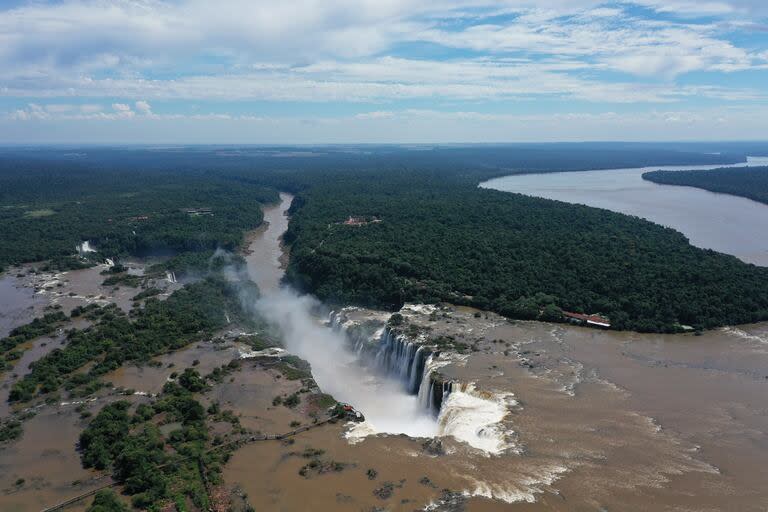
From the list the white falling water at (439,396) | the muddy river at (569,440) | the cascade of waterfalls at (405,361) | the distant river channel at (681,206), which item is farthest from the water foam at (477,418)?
the distant river channel at (681,206)

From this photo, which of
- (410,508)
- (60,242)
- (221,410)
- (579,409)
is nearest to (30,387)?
(221,410)

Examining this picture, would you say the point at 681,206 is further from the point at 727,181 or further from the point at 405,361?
the point at 405,361

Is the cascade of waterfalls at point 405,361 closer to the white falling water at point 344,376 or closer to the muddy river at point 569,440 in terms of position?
the white falling water at point 344,376

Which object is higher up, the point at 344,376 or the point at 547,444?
the point at 547,444

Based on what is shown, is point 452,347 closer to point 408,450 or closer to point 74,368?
point 408,450

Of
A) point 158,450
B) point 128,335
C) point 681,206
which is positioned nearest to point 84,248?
point 128,335

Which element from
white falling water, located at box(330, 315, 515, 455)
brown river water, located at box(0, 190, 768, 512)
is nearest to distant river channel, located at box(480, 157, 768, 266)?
brown river water, located at box(0, 190, 768, 512)
